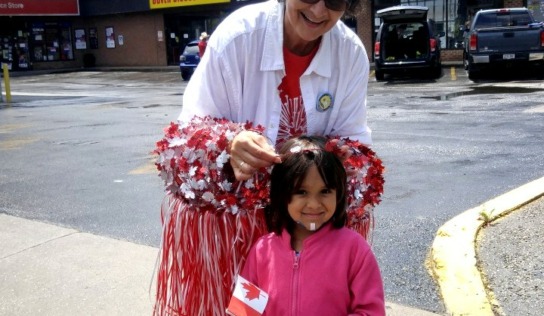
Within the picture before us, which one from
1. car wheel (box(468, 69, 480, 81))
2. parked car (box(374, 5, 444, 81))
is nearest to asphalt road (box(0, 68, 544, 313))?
car wheel (box(468, 69, 480, 81))

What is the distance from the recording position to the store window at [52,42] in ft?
119

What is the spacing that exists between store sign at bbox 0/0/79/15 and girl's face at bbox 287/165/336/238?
35.0 meters

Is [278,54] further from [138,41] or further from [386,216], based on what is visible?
[138,41]

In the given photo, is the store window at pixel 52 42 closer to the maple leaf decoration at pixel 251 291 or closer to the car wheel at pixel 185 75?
the car wheel at pixel 185 75

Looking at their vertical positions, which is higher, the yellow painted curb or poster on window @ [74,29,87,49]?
poster on window @ [74,29,87,49]

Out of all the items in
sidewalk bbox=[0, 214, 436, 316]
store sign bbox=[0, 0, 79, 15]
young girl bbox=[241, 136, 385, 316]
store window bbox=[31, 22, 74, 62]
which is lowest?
sidewalk bbox=[0, 214, 436, 316]

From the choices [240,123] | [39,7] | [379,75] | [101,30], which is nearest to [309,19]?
[240,123]

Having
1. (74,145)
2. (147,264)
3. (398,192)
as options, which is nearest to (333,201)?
(147,264)

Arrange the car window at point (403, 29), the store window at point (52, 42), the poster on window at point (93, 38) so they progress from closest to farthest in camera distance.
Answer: the car window at point (403, 29) → the store window at point (52, 42) → the poster on window at point (93, 38)

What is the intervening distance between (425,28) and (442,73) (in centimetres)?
204

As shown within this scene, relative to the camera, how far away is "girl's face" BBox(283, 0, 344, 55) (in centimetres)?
202

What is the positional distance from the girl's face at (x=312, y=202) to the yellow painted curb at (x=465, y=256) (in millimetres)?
1588

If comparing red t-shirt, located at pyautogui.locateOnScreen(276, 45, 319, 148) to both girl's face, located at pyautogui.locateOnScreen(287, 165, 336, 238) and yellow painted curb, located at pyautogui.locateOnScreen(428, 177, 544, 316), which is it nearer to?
girl's face, located at pyautogui.locateOnScreen(287, 165, 336, 238)

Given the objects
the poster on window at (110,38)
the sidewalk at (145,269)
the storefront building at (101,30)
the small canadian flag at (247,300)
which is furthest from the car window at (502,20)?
the poster on window at (110,38)
